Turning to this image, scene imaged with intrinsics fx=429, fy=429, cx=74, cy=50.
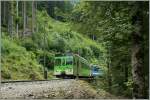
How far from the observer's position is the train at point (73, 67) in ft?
109

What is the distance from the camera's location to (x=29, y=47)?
2068 inches

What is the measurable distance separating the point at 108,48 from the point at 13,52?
2786 centimetres

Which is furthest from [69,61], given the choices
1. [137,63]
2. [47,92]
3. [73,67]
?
[137,63]

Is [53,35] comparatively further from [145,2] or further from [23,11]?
[145,2]

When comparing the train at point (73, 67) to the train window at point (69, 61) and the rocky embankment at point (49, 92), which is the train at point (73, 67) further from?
the rocky embankment at point (49, 92)

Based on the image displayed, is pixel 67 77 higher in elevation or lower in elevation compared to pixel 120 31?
lower

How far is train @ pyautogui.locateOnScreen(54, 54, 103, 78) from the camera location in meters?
33.3

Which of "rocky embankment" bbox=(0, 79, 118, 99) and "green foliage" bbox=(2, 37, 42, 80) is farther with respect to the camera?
"green foliage" bbox=(2, 37, 42, 80)

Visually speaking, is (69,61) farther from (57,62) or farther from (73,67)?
(57,62)

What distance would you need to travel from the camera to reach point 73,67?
34.4 m

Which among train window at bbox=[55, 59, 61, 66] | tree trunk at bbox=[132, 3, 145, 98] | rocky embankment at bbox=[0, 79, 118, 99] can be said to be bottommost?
rocky embankment at bbox=[0, 79, 118, 99]

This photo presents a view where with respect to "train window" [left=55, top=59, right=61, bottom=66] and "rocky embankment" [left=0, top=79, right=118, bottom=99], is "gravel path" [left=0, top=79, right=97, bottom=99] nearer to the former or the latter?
"rocky embankment" [left=0, top=79, right=118, bottom=99]

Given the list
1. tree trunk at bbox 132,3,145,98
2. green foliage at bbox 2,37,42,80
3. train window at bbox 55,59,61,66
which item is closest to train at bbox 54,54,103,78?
train window at bbox 55,59,61,66

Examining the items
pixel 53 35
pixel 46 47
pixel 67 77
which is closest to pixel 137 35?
pixel 67 77
